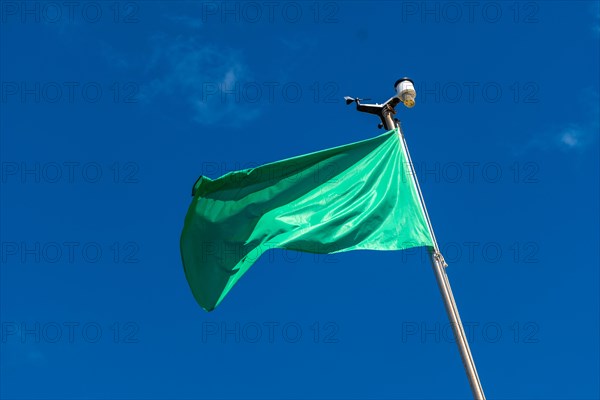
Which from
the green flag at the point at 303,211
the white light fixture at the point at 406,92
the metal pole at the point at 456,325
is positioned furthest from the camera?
the white light fixture at the point at 406,92

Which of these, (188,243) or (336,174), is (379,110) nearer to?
(336,174)

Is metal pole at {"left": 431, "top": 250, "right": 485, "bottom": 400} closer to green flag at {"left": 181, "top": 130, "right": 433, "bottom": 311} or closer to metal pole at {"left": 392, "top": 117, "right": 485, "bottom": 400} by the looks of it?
metal pole at {"left": 392, "top": 117, "right": 485, "bottom": 400}

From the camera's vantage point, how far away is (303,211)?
51.9ft

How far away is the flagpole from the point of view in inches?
517

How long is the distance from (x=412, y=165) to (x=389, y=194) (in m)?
0.67

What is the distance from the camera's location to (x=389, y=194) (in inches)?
624

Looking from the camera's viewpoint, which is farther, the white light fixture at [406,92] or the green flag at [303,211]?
the white light fixture at [406,92]

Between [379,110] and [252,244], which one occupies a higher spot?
[379,110]

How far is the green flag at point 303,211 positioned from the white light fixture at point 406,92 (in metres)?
0.67

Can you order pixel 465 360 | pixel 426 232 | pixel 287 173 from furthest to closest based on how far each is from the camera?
pixel 287 173
pixel 426 232
pixel 465 360

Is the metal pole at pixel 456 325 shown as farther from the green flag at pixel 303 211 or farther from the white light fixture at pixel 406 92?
the white light fixture at pixel 406 92

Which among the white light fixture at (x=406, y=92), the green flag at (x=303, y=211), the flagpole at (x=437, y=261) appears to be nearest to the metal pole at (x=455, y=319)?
the flagpole at (x=437, y=261)

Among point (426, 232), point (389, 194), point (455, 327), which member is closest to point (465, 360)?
A: point (455, 327)

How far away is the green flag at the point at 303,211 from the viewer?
49.8ft
